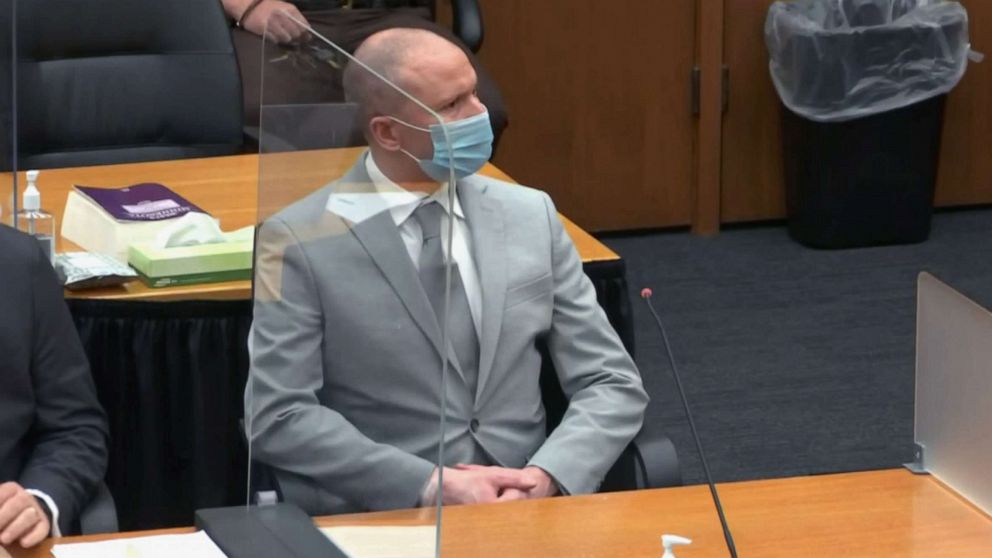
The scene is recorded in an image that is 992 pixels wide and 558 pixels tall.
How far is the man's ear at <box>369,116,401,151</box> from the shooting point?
161cm

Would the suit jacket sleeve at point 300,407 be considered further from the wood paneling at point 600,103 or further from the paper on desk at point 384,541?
the wood paneling at point 600,103

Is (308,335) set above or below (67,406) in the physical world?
above

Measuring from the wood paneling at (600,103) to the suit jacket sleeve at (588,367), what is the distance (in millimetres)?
2660

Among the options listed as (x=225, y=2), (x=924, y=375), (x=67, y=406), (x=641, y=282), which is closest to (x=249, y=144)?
(x=225, y=2)

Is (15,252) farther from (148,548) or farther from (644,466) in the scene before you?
(644,466)

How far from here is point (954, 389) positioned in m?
2.06

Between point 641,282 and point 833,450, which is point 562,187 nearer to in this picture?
point 641,282

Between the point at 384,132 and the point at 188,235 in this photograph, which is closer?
the point at 384,132

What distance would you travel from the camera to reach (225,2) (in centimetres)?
446

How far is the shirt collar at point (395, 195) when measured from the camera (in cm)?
164

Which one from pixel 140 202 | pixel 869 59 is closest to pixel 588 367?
pixel 140 202

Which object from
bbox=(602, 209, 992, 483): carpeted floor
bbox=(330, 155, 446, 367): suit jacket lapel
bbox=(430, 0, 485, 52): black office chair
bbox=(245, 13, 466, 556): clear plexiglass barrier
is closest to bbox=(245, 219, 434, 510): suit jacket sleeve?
bbox=(245, 13, 466, 556): clear plexiglass barrier

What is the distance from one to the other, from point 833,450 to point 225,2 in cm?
188

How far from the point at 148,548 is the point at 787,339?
283 cm
